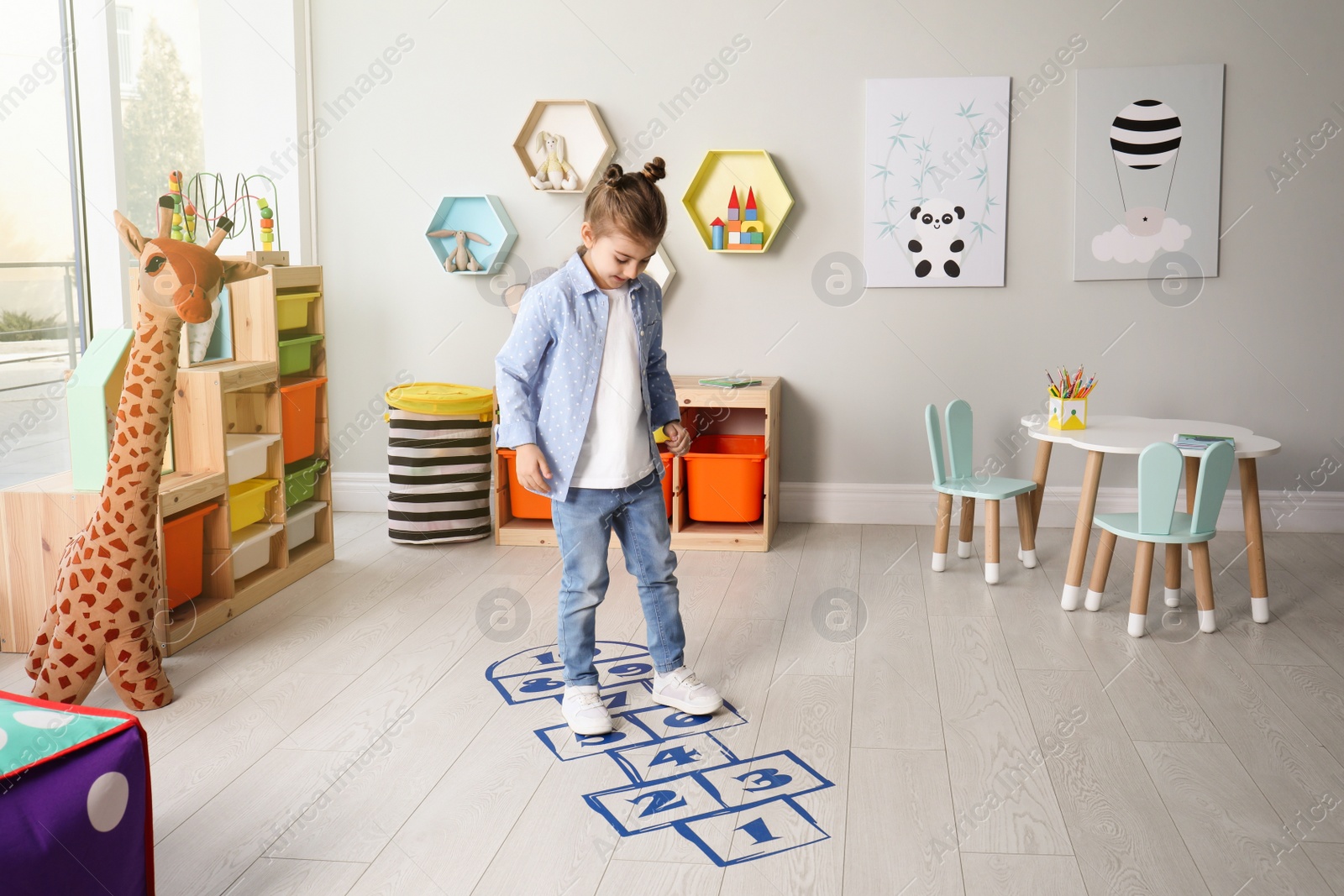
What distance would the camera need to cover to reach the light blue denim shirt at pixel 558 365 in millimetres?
2123

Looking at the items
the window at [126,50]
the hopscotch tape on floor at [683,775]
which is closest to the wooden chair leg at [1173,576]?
the hopscotch tape on floor at [683,775]

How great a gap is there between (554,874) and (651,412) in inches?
39.4

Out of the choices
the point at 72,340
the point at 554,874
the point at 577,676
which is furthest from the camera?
the point at 72,340

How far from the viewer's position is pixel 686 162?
3.92 m

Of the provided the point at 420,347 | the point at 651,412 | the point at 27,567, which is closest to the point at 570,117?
the point at 420,347

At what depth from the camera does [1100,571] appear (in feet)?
9.66

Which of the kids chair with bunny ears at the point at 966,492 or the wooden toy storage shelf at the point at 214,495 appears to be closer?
the wooden toy storage shelf at the point at 214,495

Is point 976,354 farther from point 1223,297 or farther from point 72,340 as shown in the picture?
point 72,340

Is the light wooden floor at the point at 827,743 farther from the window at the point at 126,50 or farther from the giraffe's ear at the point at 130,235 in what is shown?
the window at the point at 126,50

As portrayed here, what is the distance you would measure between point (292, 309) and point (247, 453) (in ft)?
1.72

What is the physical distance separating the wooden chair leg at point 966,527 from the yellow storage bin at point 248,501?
215 cm

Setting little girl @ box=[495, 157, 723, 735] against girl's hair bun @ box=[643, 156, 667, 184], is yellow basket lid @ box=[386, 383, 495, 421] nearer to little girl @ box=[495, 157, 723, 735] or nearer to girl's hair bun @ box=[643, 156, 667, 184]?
little girl @ box=[495, 157, 723, 735]

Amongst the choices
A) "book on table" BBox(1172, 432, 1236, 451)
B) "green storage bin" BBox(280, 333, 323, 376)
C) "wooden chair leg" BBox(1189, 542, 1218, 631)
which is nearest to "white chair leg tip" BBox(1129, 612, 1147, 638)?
"wooden chair leg" BBox(1189, 542, 1218, 631)

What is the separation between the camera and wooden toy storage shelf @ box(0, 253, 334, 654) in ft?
8.52
